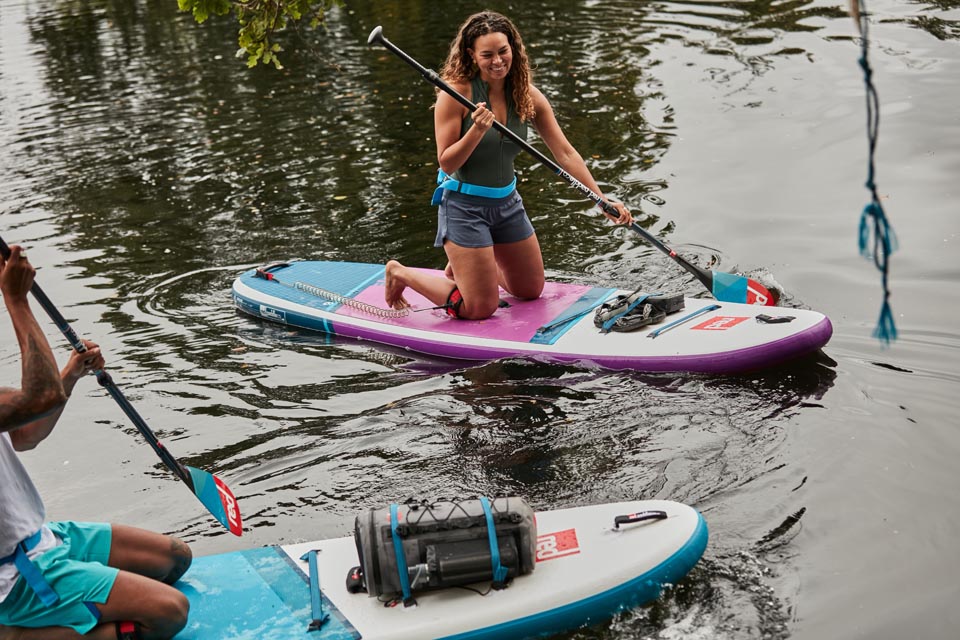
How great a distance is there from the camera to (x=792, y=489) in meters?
4.94

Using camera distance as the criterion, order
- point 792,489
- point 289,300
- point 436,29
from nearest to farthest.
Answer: point 792,489 < point 289,300 < point 436,29

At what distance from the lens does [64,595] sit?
3.69 m

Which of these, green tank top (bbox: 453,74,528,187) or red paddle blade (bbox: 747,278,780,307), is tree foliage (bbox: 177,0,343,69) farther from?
red paddle blade (bbox: 747,278,780,307)

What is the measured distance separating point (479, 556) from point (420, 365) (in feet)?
9.62

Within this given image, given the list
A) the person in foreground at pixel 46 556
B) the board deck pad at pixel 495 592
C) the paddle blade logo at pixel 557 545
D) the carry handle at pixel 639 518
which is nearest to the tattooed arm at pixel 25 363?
the person in foreground at pixel 46 556

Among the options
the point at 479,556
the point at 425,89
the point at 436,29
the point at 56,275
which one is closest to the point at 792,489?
the point at 479,556

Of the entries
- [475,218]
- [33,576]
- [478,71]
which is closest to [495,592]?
[33,576]

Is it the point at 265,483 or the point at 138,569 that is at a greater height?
the point at 138,569

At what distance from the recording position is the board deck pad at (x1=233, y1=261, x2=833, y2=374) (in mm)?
6039

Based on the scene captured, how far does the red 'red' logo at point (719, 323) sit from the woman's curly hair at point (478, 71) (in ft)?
5.92

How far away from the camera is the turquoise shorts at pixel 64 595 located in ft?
12.0

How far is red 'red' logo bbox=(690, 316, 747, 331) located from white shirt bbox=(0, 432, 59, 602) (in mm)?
3971

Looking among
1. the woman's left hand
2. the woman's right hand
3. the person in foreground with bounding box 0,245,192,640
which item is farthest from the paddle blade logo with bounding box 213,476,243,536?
the woman's left hand

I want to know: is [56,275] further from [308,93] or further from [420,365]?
[308,93]
